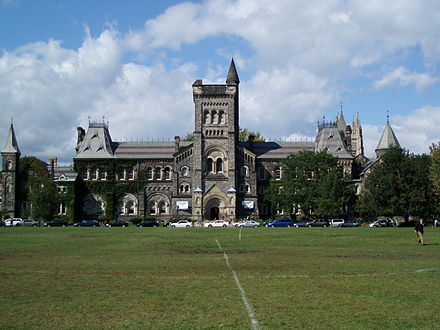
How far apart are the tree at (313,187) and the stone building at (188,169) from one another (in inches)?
249

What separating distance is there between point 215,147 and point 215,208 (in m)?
9.01

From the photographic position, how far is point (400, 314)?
12750 mm

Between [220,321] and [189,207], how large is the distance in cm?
7379

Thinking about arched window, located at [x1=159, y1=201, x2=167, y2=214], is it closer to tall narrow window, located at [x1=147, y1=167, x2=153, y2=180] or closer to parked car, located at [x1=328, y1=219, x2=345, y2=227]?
tall narrow window, located at [x1=147, y1=167, x2=153, y2=180]

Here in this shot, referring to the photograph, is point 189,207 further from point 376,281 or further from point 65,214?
point 376,281

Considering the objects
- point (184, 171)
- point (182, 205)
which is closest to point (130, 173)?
point (184, 171)

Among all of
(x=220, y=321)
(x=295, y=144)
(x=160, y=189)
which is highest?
(x=295, y=144)

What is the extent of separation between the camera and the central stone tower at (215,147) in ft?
277

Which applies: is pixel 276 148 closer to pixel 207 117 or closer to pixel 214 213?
pixel 207 117

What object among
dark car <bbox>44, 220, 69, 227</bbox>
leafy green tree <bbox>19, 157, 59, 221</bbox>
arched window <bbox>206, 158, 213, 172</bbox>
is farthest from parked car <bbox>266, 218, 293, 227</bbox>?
leafy green tree <bbox>19, 157, 59, 221</bbox>

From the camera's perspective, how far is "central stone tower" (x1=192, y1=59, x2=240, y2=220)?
84.4 m

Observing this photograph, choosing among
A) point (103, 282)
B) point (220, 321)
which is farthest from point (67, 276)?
point (220, 321)

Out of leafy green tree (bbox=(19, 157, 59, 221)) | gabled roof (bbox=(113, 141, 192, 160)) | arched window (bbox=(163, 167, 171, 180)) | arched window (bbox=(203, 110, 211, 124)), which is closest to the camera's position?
leafy green tree (bbox=(19, 157, 59, 221))

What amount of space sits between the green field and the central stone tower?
57.3 m
